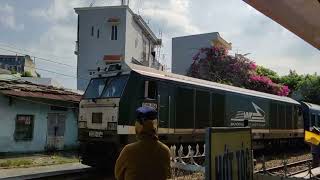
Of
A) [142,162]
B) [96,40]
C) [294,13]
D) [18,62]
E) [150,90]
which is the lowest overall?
[142,162]

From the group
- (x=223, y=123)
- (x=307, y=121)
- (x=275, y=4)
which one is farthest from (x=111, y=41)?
(x=275, y=4)

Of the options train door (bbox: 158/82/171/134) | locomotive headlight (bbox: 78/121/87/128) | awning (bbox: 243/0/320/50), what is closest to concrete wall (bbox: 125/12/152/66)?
locomotive headlight (bbox: 78/121/87/128)

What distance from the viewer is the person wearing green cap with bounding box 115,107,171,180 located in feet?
13.3

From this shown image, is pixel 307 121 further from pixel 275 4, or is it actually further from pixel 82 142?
pixel 275 4

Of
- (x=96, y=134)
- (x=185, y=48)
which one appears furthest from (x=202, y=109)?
(x=185, y=48)

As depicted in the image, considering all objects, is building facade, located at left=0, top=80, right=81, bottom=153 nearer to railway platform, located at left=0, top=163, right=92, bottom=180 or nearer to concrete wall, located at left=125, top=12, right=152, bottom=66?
railway platform, located at left=0, top=163, right=92, bottom=180

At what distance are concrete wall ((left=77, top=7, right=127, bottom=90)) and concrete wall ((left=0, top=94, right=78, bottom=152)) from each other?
747 inches

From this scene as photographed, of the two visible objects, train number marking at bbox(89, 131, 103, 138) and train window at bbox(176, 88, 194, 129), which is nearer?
train number marking at bbox(89, 131, 103, 138)

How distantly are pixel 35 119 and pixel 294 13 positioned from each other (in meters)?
16.1

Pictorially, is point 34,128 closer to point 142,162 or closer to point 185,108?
point 185,108

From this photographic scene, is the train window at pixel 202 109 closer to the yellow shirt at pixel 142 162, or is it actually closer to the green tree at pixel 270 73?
the yellow shirt at pixel 142 162

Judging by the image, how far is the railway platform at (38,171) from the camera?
43.0 feet

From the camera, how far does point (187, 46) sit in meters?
48.6

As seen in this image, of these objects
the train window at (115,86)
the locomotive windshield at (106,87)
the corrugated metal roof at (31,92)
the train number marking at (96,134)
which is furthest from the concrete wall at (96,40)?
the train number marking at (96,134)
